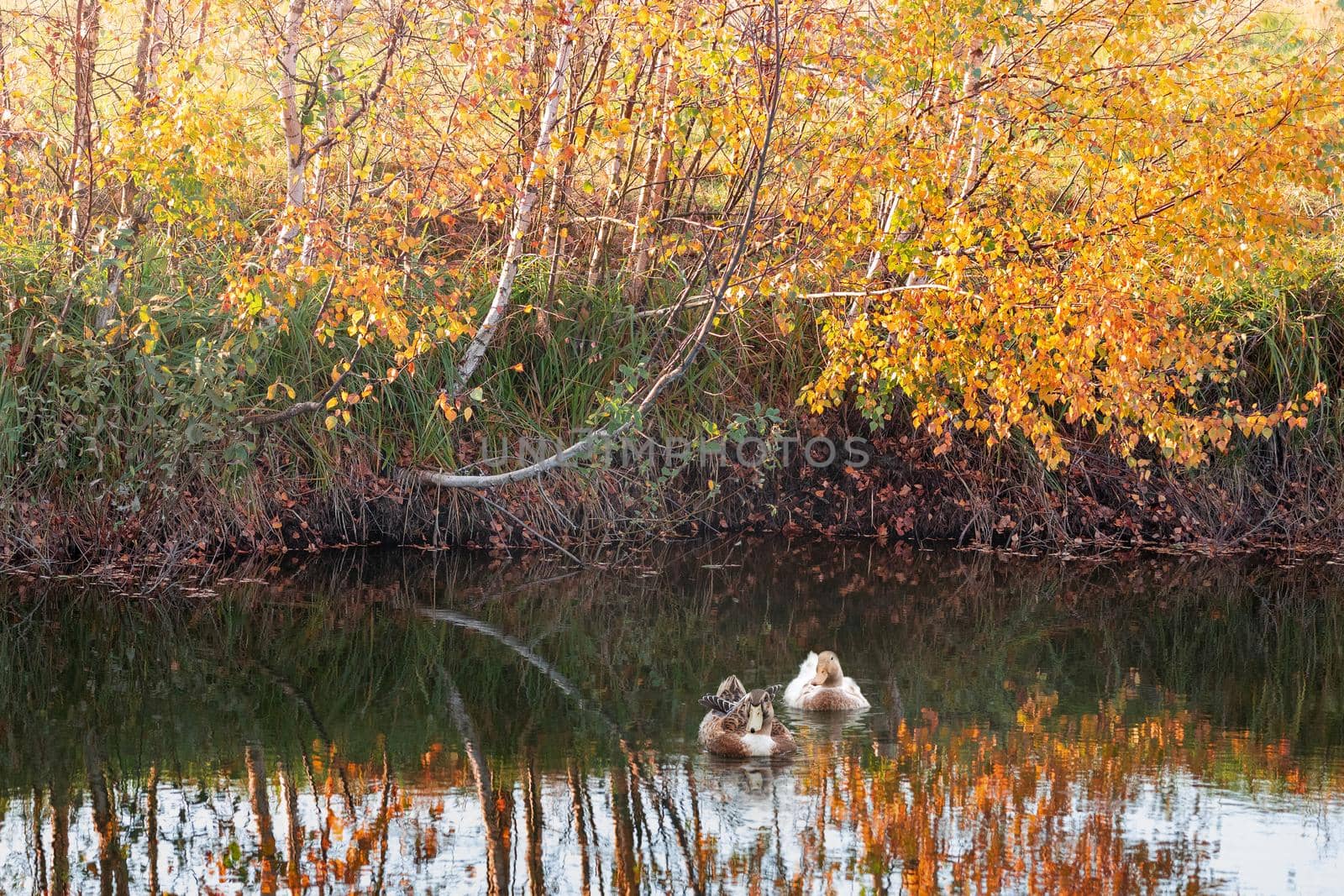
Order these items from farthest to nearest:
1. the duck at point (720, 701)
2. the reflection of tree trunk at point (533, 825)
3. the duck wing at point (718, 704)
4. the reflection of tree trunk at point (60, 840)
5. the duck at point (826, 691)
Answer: the duck at point (826, 691) < the duck wing at point (718, 704) < the duck at point (720, 701) < the reflection of tree trunk at point (533, 825) < the reflection of tree trunk at point (60, 840)

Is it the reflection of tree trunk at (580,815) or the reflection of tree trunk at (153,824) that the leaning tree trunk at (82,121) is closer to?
the reflection of tree trunk at (153,824)

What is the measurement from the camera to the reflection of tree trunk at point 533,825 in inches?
192

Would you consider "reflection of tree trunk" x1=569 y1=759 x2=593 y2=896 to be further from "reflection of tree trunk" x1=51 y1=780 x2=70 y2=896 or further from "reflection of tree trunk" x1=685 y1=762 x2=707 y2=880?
"reflection of tree trunk" x1=51 y1=780 x2=70 y2=896

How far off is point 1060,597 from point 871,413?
73.1 inches

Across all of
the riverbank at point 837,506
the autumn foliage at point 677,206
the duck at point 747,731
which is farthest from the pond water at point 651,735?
the autumn foliage at point 677,206

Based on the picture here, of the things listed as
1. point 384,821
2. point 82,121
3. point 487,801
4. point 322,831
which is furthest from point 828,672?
point 82,121

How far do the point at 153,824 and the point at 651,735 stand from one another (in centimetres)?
218

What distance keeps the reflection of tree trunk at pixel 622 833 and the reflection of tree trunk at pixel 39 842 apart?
1.83m

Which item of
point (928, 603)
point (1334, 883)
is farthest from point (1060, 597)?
point (1334, 883)

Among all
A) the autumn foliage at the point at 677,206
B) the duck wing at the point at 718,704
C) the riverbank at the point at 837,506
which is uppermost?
the autumn foliage at the point at 677,206

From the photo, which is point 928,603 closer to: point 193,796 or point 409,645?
point 409,645

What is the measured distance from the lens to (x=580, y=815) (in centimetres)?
549

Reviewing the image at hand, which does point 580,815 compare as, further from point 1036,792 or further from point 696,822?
point 1036,792

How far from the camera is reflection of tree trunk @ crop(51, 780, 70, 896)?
4770 mm
